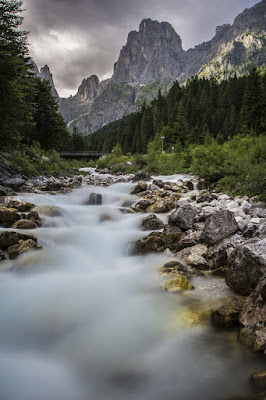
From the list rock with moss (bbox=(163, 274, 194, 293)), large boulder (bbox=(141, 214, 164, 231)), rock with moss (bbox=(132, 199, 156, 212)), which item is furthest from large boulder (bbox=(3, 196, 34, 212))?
rock with moss (bbox=(163, 274, 194, 293))

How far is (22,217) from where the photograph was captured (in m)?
10.4

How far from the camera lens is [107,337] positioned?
454 cm

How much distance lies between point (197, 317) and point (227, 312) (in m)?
0.61

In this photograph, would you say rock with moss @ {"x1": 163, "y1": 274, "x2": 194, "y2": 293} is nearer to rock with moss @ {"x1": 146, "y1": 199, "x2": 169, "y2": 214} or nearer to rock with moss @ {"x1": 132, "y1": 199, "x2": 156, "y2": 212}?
rock with moss @ {"x1": 146, "y1": 199, "x2": 169, "y2": 214}

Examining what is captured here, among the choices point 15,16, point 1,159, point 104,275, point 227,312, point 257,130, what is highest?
point 15,16

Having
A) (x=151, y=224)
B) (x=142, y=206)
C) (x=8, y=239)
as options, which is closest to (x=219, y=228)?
(x=151, y=224)

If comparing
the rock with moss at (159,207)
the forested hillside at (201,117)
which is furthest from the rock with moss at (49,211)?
the forested hillside at (201,117)

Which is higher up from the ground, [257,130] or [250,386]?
[257,130]

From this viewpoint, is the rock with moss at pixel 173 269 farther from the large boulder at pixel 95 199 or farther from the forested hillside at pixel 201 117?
the forested hillside at pixel 201 117

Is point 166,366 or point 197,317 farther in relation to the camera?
point 197,317

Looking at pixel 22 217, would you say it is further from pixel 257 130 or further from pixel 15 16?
pixel 257 130

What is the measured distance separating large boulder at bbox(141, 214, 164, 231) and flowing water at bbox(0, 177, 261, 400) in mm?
2523

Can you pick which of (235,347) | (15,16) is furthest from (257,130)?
(235,347)

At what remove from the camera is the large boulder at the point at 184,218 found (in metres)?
9.58
